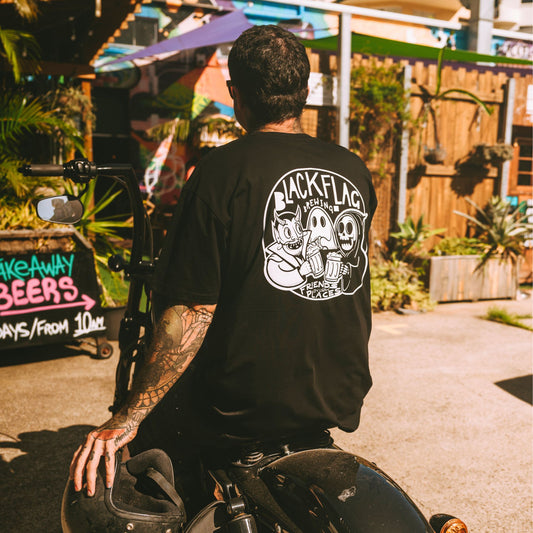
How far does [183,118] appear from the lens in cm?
853

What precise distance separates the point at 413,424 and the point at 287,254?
9.67 feet

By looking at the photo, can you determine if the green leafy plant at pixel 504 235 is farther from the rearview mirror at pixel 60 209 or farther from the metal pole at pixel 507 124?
the rearview mirror at pixel 60 209

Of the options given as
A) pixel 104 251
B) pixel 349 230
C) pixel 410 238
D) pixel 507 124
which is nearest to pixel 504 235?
pixel 410 238

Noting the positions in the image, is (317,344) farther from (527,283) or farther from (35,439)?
(527,283)

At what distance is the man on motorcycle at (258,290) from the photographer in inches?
55.6

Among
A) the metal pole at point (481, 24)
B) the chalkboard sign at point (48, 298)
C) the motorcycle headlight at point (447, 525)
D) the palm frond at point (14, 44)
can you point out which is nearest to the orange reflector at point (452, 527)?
the motorcycle headlight at point (447, 525)

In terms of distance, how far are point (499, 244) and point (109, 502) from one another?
27.1 ft

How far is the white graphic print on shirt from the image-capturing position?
56.8 inches

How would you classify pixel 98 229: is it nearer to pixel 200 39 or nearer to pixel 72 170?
pixel 200 39

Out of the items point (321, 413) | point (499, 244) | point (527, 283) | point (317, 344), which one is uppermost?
point (317, 344)

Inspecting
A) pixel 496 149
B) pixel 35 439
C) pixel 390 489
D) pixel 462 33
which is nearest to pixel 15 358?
pixel 35 439

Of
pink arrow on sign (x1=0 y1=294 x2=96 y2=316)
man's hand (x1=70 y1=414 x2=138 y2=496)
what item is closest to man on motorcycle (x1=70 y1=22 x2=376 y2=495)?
man's hand (x1=70 y1=414 x2=138 y2=496)

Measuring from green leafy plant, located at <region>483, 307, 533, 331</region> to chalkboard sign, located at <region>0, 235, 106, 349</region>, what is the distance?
491cm

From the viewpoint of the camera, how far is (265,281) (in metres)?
1.42
